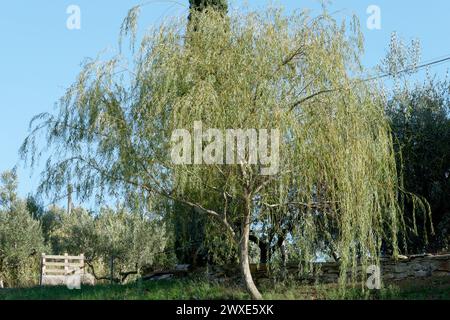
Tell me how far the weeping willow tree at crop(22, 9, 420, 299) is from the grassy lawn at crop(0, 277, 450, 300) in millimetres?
971

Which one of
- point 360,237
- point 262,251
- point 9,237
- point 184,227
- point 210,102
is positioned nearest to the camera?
point 210,102

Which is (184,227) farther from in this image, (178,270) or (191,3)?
(191,3)

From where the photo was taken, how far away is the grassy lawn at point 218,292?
13281 mm

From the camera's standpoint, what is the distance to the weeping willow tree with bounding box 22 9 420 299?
11938mm

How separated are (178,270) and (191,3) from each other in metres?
7.20

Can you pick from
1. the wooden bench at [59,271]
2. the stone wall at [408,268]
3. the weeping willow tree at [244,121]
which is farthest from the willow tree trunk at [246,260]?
the wooden bench at [59,271]

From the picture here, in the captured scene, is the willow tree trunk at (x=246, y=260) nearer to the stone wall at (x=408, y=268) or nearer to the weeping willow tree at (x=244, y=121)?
the weeping willow tree at (x=244, y=121)

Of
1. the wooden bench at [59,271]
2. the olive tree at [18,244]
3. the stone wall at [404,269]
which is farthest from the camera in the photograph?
the olive tree at [18,244]

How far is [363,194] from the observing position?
12.4 m

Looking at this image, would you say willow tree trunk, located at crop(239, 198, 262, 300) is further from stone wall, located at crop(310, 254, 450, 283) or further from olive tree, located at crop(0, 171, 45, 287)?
olive tree, located at crop(0, 171, 45, 287)

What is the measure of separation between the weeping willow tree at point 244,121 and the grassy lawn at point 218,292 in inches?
38.2

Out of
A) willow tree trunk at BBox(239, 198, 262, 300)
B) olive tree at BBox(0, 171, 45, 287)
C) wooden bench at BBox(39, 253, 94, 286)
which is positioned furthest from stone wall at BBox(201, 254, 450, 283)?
olive tree at BBox(0, 171, 45, 287)

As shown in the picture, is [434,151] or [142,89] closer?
[142,89]
